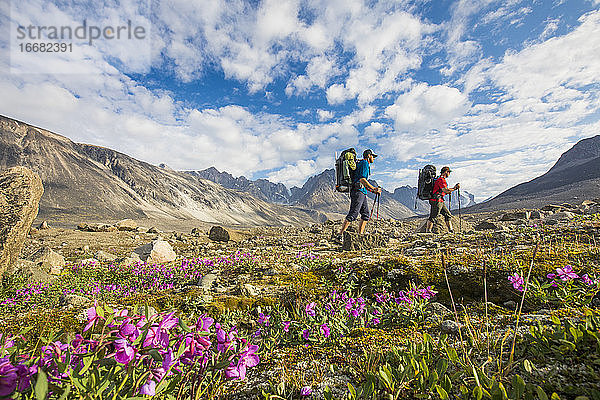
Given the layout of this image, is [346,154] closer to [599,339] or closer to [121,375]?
[599,339]

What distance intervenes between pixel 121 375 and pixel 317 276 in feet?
14.5

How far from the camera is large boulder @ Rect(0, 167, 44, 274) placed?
6.59 meters

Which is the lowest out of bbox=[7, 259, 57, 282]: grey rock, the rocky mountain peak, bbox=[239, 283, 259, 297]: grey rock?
bbox=[239, 283, 259, 297]: grey rock

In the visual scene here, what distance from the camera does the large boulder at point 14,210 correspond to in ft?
21.6

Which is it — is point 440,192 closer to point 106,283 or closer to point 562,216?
point 562,216

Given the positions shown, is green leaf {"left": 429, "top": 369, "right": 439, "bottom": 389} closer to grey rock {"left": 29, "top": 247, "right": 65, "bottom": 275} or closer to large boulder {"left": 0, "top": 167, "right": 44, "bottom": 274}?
large boulder {"left": 0, "top": 167, "right": 44, "bottom": 274}

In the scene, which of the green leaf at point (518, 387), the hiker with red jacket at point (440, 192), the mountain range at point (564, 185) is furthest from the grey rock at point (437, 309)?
the mountain range at point (564, 185)

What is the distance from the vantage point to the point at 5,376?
1074 mm

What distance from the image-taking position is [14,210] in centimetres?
690

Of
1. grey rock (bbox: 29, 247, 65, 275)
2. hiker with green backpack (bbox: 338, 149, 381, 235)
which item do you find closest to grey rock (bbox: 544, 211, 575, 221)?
hiker with green backpack (bbox: 338, 149, 381, 235)

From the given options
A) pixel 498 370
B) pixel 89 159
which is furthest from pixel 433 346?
pixel 89 159

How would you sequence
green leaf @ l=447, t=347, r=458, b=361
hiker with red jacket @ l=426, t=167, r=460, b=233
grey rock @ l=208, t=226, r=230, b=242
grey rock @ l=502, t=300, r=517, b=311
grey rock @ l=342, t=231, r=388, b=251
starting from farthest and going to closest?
grey rock @ l=208, t=226, r=230, b=242 < hiker with red jacket @ l=426, t=167, r=460, b=233 < grey rock @ l=342, t=231, r=388, b=251 < grey rock @ l=502, t=300, r=517, b=311 < green leaf @ l=447, t=347, r=458, b=361

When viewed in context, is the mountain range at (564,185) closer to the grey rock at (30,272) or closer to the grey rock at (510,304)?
the grey rock at (510,304)

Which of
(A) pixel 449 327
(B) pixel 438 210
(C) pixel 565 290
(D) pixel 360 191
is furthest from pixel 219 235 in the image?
(C) pixel 565 290
